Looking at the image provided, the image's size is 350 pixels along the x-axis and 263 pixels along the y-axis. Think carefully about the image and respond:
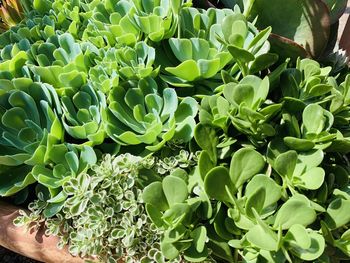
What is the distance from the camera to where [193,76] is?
28.0 inches

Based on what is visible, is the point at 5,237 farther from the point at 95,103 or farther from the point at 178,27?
the point at 178,27

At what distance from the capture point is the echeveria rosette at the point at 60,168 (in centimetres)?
67

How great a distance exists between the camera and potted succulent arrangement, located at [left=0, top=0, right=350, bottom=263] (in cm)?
60

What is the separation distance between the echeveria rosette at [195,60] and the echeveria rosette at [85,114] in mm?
118

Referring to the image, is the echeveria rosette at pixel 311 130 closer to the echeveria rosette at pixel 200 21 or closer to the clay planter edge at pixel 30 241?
the echeveria rosette at pixel 200 21

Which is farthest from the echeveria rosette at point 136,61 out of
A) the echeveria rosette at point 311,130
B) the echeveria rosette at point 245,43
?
the echeveria rosette at point 311,130

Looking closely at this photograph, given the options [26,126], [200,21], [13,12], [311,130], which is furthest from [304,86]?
[13,12]

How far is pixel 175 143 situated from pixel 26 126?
0.79ft

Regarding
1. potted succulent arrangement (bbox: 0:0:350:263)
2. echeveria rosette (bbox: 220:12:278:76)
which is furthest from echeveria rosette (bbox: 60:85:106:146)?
echeveria rosette (bbox: 220:12:278:76)

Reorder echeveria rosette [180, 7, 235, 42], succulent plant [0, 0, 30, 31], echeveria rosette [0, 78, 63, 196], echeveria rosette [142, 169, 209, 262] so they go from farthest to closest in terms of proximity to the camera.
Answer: succulent plant [0, 0, 30, 31]
echeveria rosette [180, 7, 235, 42]
echeveria rosette [0, 78, 63, 196]
echeveria rosette [142, 169, 209, 262]

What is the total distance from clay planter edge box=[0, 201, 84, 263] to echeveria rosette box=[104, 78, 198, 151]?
0.62ft

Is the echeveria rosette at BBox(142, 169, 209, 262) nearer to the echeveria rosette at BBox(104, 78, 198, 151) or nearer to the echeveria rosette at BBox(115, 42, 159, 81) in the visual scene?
the echeveria rosette at BBox(104, 78, 198, 151)

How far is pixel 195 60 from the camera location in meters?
0.74

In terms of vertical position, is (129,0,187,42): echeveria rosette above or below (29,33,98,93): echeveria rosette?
above
